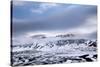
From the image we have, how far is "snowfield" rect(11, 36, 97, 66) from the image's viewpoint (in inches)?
97.9

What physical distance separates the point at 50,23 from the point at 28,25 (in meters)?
0.31

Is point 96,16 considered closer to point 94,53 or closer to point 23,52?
point 94,53

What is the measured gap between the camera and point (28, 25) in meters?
2.52

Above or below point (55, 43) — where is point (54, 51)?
below

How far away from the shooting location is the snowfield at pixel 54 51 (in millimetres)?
2488

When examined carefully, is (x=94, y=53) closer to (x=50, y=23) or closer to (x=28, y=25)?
(x=50, y=23)

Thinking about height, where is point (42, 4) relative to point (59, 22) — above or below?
above

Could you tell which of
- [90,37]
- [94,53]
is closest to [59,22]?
[90,37]

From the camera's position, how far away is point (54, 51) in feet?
8.55

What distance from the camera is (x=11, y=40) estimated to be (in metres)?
2.45

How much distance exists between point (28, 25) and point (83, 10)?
0.82 m

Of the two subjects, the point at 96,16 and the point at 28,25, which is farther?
the point at 96,16

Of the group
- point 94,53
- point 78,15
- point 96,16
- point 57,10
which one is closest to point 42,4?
point 57,10

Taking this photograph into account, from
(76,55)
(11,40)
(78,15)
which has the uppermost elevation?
(78,15)
